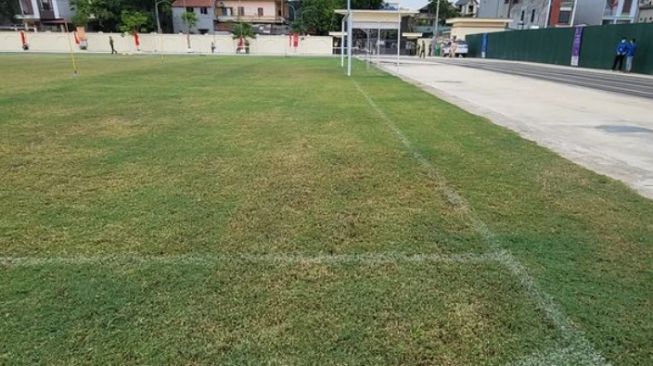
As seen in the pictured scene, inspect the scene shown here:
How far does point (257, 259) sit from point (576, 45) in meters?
34.6

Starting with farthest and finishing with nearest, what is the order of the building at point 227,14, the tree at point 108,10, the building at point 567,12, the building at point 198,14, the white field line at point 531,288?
the building at point 227,14 → the building at point 198,14 → the tree at point 108,10 → the building at point 567,12 → the white field line at point 531,288

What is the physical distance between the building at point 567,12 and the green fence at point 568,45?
7.01 metres

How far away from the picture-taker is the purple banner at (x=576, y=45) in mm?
30781

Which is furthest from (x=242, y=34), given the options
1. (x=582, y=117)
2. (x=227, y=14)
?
(x=582, y=117)

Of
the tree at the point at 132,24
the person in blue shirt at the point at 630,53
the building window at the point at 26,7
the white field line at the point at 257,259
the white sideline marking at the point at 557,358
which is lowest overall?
the white sideline marking at the point at 557,358

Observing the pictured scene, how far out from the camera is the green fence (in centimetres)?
2502

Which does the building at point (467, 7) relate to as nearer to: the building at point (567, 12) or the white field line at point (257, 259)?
the building at point (567, 12)

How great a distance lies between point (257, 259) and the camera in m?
3.47

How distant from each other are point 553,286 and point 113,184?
4.55 metres

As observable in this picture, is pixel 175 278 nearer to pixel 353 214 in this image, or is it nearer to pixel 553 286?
pixel 353 214

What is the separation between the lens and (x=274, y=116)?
32.0ft

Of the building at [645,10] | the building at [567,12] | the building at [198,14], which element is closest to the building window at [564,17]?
the building at [567,12]

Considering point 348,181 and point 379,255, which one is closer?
point 379,255

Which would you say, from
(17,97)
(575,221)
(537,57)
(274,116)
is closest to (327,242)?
(575,221)
